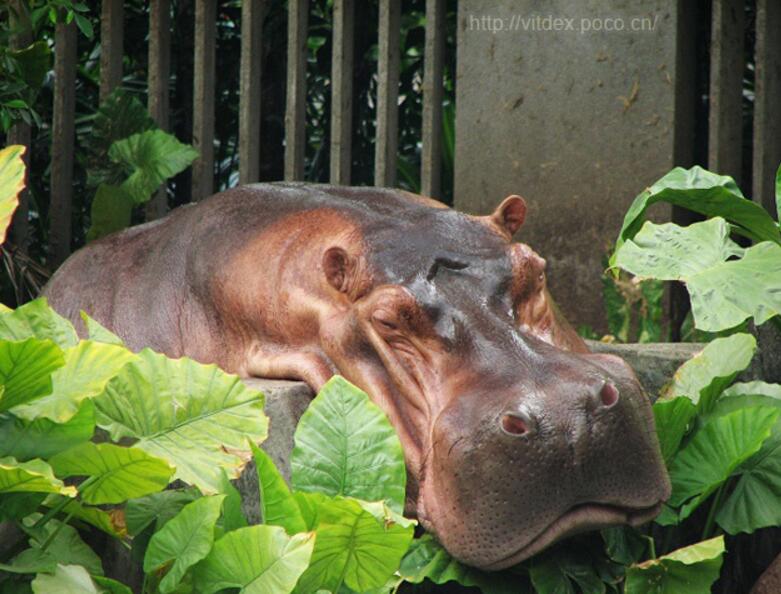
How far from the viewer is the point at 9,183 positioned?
2.72 meters

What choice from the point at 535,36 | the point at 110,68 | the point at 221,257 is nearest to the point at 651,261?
the point at 221,257

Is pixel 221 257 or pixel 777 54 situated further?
pixel 777 54

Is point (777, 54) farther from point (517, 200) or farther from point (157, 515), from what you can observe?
point (157, 515)

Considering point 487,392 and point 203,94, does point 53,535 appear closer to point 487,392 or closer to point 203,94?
point 487,392

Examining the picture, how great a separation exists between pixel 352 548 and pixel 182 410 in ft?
1.35

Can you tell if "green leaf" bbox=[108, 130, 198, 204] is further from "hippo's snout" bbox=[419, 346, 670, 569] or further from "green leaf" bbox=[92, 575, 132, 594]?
"green leaf" bbox=[92, 575, 132, 594]

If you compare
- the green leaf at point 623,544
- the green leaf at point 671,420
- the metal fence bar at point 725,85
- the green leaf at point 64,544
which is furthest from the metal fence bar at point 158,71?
the green leaf at point 64,544

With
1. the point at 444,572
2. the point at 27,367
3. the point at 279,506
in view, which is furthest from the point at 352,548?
the point at 27,367

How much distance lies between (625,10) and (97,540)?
2.72 metres

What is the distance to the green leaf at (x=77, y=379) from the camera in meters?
2.61

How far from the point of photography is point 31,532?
270 cm

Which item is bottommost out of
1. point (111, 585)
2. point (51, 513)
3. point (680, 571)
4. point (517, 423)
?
point (680, 571)

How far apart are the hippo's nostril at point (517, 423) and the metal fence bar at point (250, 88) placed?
101 inches

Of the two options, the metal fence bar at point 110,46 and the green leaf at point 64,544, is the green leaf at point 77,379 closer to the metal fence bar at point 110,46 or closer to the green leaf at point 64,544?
the green leaf at point 64,544
